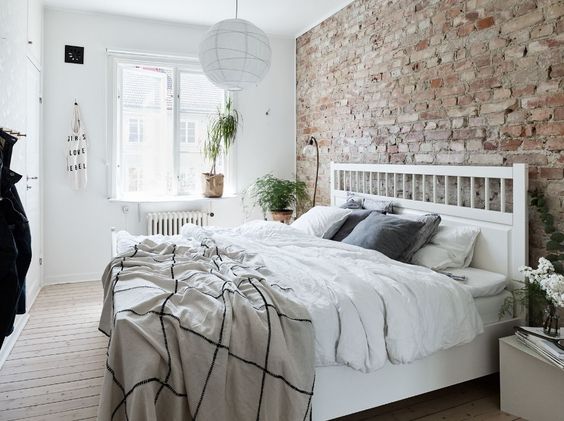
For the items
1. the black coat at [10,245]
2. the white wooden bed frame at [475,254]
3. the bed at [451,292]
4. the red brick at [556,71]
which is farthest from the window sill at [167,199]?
the red brick at [556,71]

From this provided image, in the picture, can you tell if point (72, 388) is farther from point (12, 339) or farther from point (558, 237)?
point (558, 237)

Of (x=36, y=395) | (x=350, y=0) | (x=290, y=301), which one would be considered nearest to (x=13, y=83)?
(x=36, y=395)

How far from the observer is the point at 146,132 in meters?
4.85

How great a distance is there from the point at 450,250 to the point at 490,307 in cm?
46

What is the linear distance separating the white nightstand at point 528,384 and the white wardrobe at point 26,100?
9.63 feet

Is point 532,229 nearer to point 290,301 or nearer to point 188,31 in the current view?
point 290,301

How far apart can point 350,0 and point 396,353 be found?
353 centimetres

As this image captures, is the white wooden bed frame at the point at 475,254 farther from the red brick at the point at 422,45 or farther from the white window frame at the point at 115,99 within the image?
the white window frame at the point at 115,99

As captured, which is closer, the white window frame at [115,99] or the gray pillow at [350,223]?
the gray pillow at [350,223]

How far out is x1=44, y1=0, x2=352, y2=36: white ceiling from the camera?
4.26 metres

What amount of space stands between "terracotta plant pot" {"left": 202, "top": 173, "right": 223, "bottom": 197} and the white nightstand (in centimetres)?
346

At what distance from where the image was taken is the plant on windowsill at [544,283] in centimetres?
196

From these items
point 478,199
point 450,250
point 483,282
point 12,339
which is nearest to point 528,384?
point 483,282

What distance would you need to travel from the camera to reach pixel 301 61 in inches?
208
